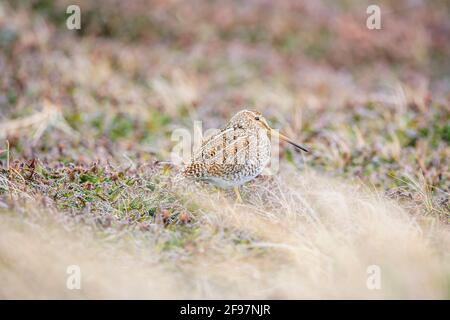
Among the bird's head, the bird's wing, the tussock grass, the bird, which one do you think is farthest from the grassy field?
the bird's head

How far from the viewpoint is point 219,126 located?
838 cm

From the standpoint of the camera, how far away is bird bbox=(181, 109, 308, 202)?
5.23 metres

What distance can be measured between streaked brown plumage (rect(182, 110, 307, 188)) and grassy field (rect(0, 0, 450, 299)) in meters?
0.28

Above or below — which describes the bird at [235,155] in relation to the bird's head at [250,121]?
below

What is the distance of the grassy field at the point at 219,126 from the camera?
14.9 ft

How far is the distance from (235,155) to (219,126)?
313 cm

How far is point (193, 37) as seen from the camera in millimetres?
12039

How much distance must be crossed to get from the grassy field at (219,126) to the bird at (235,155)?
0.89 feet

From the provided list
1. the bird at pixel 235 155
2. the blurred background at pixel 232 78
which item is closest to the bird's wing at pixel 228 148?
the bird at pixel 235 155

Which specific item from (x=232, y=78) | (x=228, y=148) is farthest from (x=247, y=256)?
(x=232, y=78)

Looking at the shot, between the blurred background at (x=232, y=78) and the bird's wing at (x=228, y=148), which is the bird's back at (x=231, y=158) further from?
the blurred background at (x=232, y=78)

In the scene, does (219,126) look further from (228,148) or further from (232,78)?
(228,148)
